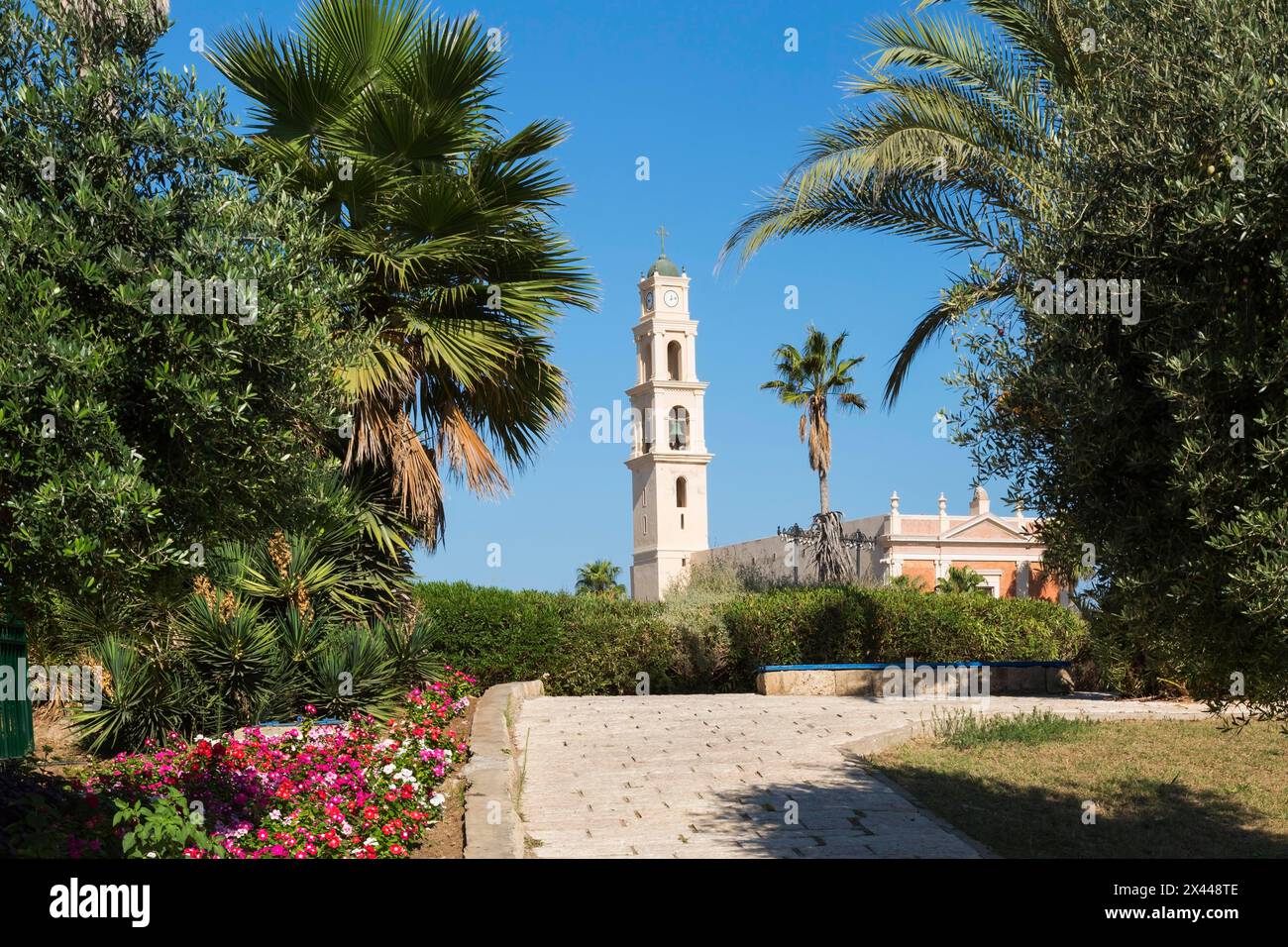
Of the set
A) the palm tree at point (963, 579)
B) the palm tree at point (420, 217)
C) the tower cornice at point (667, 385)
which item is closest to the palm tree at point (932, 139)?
the palm tree at point (420, 217)

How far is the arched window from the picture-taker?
170 feet

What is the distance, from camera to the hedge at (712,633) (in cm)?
1584

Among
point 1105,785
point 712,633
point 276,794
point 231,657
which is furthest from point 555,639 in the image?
point 276,794

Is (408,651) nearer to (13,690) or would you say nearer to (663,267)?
(13,690)

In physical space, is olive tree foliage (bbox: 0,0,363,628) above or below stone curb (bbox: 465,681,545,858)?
above

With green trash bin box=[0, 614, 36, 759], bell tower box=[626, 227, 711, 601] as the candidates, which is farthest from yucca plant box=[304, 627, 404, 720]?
bell tower box=[626, 227, 711, 601]

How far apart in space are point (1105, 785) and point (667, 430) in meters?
42.6

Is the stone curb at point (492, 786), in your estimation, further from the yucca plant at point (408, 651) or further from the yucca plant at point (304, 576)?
the yucca plant at point (304, 576)

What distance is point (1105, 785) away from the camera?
32.0 feet

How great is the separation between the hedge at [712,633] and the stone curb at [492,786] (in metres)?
2.27

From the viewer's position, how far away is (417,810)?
8.05 metres

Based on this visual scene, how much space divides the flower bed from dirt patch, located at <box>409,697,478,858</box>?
0.27 feet

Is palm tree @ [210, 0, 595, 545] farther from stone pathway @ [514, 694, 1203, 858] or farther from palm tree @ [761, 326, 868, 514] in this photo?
palm tree @ [761, 326, 868, 514]

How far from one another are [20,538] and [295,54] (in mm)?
7631
